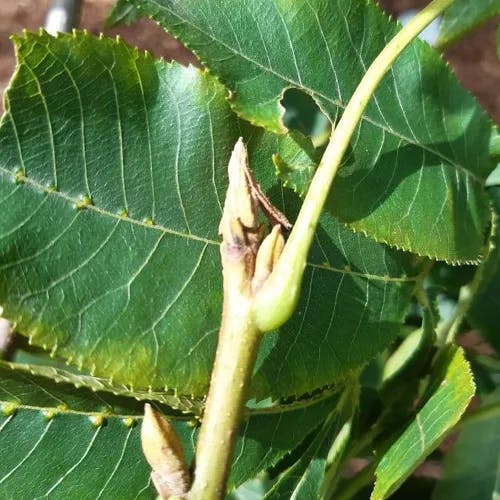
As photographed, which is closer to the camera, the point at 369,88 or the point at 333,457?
the point at 369,88

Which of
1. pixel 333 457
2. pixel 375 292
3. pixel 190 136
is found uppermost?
pixel 190 136

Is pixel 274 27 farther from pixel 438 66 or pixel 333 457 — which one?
pixel 333 457

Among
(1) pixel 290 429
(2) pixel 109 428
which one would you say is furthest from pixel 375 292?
(2) pixel 109 428

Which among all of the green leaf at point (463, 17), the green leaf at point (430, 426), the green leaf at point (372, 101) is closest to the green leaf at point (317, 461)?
the green leaf at point (430, 426)

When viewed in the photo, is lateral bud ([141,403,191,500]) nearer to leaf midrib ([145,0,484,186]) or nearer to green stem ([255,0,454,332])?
green stem ([255,0,454,332])

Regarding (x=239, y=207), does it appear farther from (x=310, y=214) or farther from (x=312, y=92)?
(x=312, y=92)

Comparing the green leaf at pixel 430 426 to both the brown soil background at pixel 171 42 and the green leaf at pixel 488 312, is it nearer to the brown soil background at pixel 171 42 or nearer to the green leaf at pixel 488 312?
the green leaf at pixel 488 312
